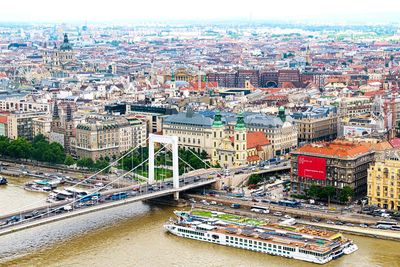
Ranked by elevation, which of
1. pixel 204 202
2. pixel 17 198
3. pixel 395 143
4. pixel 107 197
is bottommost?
pixel 17 198

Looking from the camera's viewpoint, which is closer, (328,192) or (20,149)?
(328,192)

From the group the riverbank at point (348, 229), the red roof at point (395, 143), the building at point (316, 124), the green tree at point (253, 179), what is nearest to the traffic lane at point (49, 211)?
the riverbank at point (348, 229)

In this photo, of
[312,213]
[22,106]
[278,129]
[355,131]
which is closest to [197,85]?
[22,106]

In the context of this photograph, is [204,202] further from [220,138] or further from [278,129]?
[278,129]

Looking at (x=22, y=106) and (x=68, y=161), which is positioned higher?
(x=22, y=106)

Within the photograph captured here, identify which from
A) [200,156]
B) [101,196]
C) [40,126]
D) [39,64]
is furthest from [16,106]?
[39,64]

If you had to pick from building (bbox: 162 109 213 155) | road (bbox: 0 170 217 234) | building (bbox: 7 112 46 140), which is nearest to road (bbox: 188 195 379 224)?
road (bbox: 0 170 217 234)

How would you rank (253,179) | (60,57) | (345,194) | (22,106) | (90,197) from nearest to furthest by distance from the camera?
(90,197), (345,194), (253,179), (22,106), (60,57)
